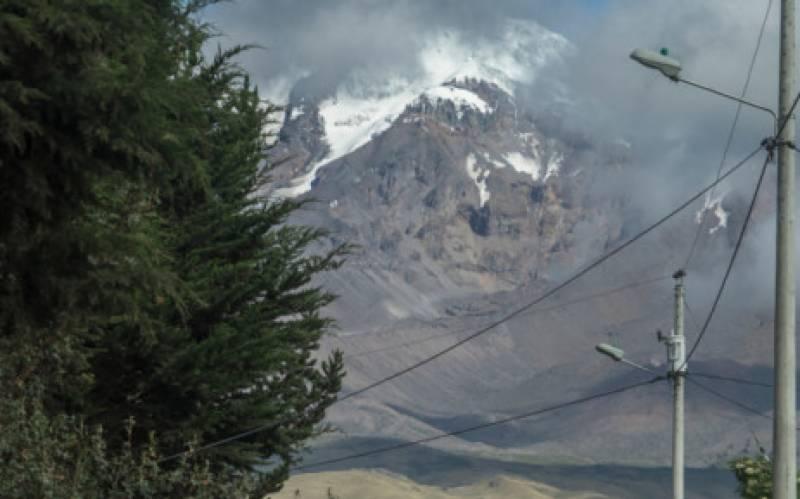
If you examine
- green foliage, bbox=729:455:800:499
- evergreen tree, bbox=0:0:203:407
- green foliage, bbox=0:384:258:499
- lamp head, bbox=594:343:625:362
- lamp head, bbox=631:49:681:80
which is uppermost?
green foliage, bbox=729:455:800:499

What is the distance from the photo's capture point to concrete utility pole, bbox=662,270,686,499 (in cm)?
3017

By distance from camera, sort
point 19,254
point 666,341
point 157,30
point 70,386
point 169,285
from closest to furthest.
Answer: point 19,254, point 169,285, point 157,30, point 70,386, point 666,341

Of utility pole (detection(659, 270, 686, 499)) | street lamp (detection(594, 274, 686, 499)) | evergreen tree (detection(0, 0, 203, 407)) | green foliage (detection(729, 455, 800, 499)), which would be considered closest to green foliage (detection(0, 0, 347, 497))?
evergreen tree (detection(0, 0, 203, 407))

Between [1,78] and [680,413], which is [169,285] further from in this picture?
[680,413]

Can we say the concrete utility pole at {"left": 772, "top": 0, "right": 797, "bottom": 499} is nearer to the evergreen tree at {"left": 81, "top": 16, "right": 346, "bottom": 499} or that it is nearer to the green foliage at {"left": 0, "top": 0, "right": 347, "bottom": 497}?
the green foliage at {"left": 0, "top": 0, "right": 347, "bottom": 497}

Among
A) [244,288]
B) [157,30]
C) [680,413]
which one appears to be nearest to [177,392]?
[244,288]

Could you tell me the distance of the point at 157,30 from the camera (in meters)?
17.1

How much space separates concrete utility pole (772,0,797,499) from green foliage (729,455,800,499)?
105 feet

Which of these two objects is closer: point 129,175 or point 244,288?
point 129,175

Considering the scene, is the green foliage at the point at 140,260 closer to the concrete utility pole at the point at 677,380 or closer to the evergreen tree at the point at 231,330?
the evergreen tree at the point at 231,330

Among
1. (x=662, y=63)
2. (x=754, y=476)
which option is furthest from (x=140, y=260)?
(x=754, y=476)

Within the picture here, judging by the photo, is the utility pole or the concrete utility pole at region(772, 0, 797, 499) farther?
the utility pole

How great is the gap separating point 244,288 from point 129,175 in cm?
1800

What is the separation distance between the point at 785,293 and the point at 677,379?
16109 mm
